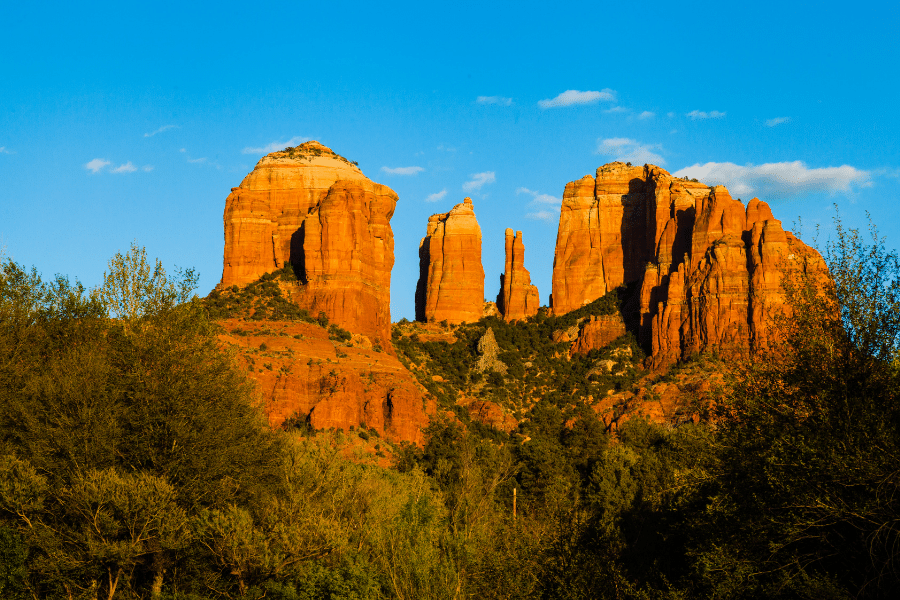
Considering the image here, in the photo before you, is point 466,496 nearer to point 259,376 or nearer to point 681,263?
point 259,376

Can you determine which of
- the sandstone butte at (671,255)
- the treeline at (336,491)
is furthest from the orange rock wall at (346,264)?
the treeline at (336,491)

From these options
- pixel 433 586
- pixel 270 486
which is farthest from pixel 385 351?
pixel 433 586

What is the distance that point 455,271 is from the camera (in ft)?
428

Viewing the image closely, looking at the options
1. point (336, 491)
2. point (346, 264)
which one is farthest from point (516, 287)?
point (336, 491)

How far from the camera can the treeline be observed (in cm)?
2208

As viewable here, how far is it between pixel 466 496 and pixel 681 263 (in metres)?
63.7

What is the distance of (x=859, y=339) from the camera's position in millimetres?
23328

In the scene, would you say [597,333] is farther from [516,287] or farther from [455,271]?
[455,271]

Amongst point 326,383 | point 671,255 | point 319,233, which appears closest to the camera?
point 326,383

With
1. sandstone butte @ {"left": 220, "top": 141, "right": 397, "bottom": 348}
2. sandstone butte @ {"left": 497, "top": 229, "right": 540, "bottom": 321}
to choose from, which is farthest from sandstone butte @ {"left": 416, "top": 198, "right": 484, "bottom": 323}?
sandstone butte @ {"left": 220, "top": 141, "right": 397, "bottom": 348}

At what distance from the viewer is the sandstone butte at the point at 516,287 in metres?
129

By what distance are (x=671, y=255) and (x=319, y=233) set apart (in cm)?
4259

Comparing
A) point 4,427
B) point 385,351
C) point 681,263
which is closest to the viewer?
point 4,427

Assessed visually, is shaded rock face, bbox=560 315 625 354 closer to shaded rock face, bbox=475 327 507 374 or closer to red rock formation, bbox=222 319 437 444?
shaded rock face, bbox=475 327 507 374
